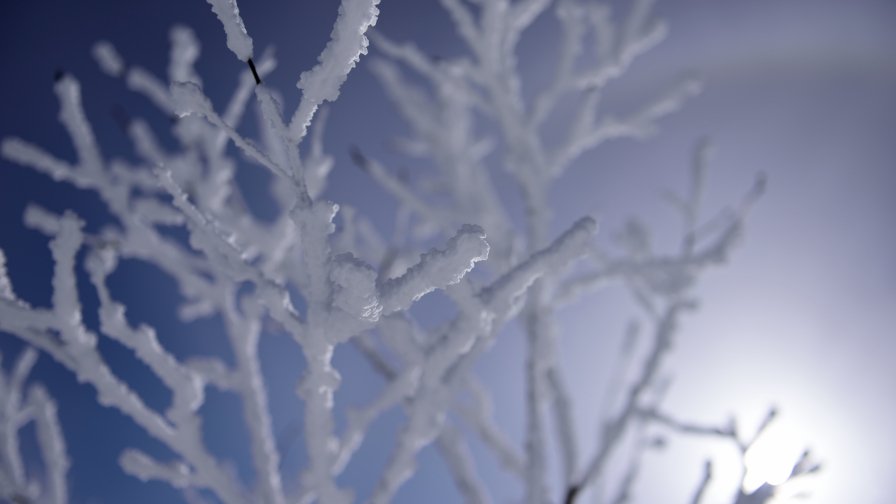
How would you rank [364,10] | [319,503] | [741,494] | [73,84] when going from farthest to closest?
[73,84]
[741,494]
[319,503]
[364,10]

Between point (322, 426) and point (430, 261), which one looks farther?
point (322, 426)

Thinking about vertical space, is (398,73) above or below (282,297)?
above

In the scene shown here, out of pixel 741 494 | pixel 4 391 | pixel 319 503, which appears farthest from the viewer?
pixel 4 391

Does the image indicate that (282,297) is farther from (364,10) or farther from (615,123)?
(615,123)

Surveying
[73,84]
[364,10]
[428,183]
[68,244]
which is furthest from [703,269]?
[73,84]

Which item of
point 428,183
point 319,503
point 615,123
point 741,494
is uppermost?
point 428,183

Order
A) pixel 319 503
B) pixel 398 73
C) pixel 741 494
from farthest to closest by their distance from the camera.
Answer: pixel 398 73 < pixel 741 494 < pixel 319 503

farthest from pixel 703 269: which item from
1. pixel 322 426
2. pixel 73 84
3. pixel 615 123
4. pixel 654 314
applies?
pixel 73 84

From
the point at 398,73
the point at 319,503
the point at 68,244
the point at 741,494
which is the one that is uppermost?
the point at 398,73

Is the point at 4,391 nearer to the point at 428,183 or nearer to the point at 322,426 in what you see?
the point at 322,426
